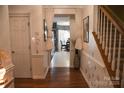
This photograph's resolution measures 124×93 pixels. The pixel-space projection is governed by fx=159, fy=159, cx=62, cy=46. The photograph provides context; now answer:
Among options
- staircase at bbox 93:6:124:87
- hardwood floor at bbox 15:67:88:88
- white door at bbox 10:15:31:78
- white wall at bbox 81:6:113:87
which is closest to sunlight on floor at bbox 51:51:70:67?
hardwood floor at bbox 15:67:88:88

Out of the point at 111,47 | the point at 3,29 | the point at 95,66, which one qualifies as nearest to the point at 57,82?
the point at 95,66

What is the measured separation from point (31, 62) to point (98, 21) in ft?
6.44

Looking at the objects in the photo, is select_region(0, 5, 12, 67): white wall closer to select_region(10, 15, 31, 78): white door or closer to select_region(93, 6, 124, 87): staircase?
select_region(93, 6, 124, 87): staircase

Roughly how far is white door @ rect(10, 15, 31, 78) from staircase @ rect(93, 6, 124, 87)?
1.78m

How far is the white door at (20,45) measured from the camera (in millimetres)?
3539

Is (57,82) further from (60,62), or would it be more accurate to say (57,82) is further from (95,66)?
(60,62)

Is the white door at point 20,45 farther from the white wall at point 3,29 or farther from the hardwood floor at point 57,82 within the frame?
the white wall at point 3,29

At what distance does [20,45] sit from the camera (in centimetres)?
379

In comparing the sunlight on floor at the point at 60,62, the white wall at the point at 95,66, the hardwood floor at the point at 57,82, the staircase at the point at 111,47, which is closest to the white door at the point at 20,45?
the hardwood floor at the point at 57,82

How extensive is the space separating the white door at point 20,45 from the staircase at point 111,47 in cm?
178
